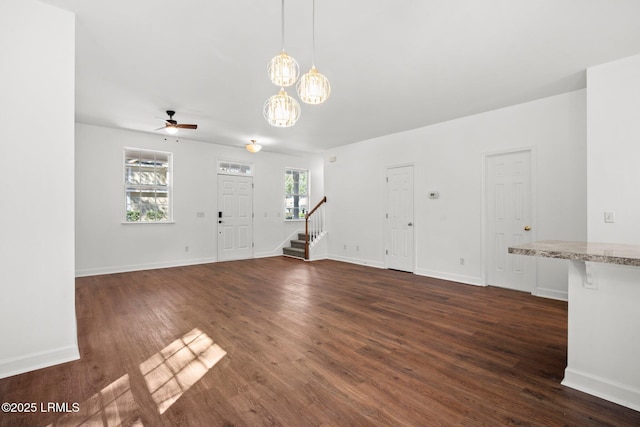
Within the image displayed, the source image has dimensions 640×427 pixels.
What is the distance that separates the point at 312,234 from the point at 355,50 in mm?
5553

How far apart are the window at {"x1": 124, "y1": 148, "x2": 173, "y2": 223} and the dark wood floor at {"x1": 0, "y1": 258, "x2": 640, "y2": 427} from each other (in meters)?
2.35

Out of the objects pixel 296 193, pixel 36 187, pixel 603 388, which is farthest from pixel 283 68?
pixel 296 193

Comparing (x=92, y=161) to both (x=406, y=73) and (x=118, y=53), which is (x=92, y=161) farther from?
(x=406, y=73)

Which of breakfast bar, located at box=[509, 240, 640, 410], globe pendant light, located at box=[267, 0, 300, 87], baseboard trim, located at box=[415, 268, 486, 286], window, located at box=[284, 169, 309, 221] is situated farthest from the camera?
window, located at box=[284, 169, 309, 221]

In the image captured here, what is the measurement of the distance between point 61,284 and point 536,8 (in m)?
4.48

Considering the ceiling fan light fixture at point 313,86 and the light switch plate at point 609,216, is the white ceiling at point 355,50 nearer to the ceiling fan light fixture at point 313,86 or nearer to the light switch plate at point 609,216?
the ceiling fan light fixture at point 313,86

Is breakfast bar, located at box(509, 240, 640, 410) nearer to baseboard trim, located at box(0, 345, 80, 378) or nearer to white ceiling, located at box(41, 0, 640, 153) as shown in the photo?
white ceiling, located at box(41, 0, 640, 153)

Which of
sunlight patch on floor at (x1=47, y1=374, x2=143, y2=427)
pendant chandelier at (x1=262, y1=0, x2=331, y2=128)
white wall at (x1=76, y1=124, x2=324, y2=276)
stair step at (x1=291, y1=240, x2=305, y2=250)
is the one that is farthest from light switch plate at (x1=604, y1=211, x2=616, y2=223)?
white wall at (x1=76, y1=124, x2=324, y2=276)

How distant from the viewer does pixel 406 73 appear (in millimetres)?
3424

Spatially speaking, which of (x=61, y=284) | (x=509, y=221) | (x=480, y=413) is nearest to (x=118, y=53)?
(x=61, y=284)

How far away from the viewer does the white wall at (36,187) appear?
2191 mm

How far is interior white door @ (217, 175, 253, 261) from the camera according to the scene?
725 centimetres

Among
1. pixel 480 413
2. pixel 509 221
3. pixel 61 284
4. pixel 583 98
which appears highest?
pixel 583 98

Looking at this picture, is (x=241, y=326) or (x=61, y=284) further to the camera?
(x=241, y=326)
